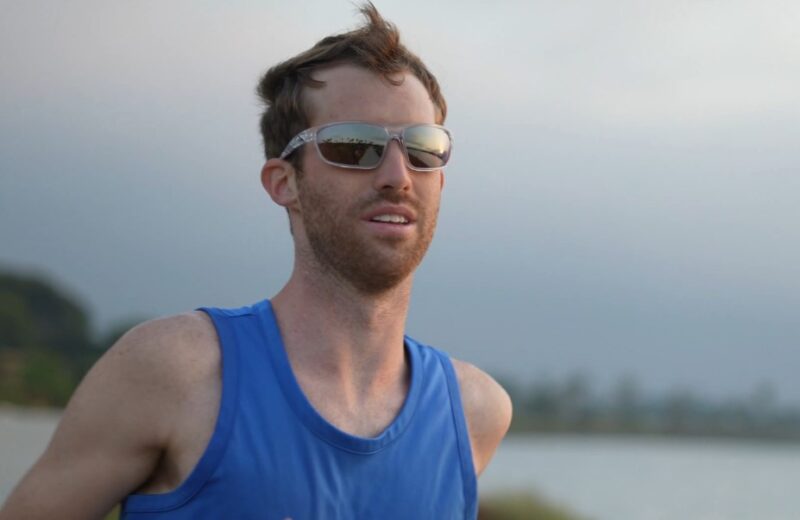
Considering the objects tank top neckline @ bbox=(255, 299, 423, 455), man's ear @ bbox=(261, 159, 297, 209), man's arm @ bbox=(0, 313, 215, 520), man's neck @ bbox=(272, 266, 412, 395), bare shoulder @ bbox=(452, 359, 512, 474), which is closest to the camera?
man's arm @ bbox=(0, 313, 215, 520)

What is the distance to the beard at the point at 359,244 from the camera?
298 cm

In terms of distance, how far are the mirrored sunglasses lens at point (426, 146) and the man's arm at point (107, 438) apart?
829 millimetres

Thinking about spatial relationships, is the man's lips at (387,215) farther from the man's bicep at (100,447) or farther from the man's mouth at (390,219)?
the man's bicep at (100,447)

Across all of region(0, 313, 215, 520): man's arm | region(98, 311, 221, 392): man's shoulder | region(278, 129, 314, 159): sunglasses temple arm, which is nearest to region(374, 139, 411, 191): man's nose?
region(278, 129, 314, 159): sunglasses temple arm

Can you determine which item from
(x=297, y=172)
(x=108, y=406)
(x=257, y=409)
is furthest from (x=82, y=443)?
(x=297, y=172)

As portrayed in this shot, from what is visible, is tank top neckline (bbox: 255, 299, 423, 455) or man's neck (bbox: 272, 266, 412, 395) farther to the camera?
man's neck (bbox: 272, 266, 412, 395)

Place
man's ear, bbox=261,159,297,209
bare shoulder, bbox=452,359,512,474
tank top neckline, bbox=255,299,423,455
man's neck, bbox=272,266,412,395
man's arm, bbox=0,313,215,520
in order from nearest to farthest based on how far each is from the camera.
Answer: man's arm, bbox=0,313,215,520
tank top neckline, bbox=255,299,423,455
man's neck, bbox=272,266,412,395
man's ear, bbox=261,159,297,209
bare shoulder, bbox=452,359,512,474

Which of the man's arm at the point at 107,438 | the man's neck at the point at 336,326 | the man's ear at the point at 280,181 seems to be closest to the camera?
the man's arm at the point at 107,438

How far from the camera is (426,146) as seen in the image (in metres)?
3.10

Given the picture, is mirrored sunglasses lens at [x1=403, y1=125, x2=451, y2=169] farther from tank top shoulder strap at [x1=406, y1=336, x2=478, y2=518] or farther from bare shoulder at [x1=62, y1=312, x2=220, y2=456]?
bare shoulder at [x1=62, y1=312, x2=220, y2=456]

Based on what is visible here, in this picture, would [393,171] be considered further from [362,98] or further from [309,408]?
[309,408]

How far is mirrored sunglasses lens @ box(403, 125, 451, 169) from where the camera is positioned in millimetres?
3062

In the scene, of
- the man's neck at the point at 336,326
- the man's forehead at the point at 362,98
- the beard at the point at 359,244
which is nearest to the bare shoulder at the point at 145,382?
the man's neck at the point at 336,326

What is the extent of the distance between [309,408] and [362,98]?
0.84 meters
